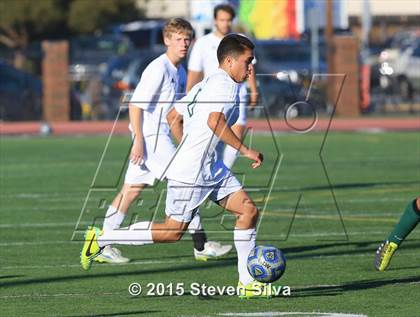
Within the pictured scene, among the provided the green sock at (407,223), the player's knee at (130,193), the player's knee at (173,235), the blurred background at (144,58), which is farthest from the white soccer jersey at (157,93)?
the blurred background at (144,58)

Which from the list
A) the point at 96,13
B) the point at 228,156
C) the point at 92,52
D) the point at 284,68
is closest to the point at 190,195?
the point at 228,156

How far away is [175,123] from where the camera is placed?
11.4 metres

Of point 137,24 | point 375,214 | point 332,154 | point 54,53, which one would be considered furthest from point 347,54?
point 375,214

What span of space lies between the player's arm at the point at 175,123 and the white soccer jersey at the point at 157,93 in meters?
0.35

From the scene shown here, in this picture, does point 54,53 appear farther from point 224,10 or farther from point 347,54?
point 224,10

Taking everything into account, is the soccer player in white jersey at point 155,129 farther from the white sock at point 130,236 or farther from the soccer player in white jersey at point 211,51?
the soccer player in white jersey at point 211,51

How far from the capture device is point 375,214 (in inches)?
583

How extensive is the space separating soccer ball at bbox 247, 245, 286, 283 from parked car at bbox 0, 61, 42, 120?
89.9 ft

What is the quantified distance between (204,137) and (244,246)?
87cm

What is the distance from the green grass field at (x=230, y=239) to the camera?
940 cm

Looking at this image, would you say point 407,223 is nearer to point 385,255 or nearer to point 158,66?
point 385,255

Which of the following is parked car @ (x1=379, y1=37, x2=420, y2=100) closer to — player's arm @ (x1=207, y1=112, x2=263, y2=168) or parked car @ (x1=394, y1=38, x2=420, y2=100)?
parked car @ (x1=394, y1=38, x2=420, y2=100)

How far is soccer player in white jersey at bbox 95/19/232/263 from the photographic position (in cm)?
1173

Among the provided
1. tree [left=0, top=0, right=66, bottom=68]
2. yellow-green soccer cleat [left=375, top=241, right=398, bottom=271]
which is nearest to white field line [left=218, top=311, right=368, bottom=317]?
yellow-green soccer cleat [left=375, top=241, right=398, bottom=271]
